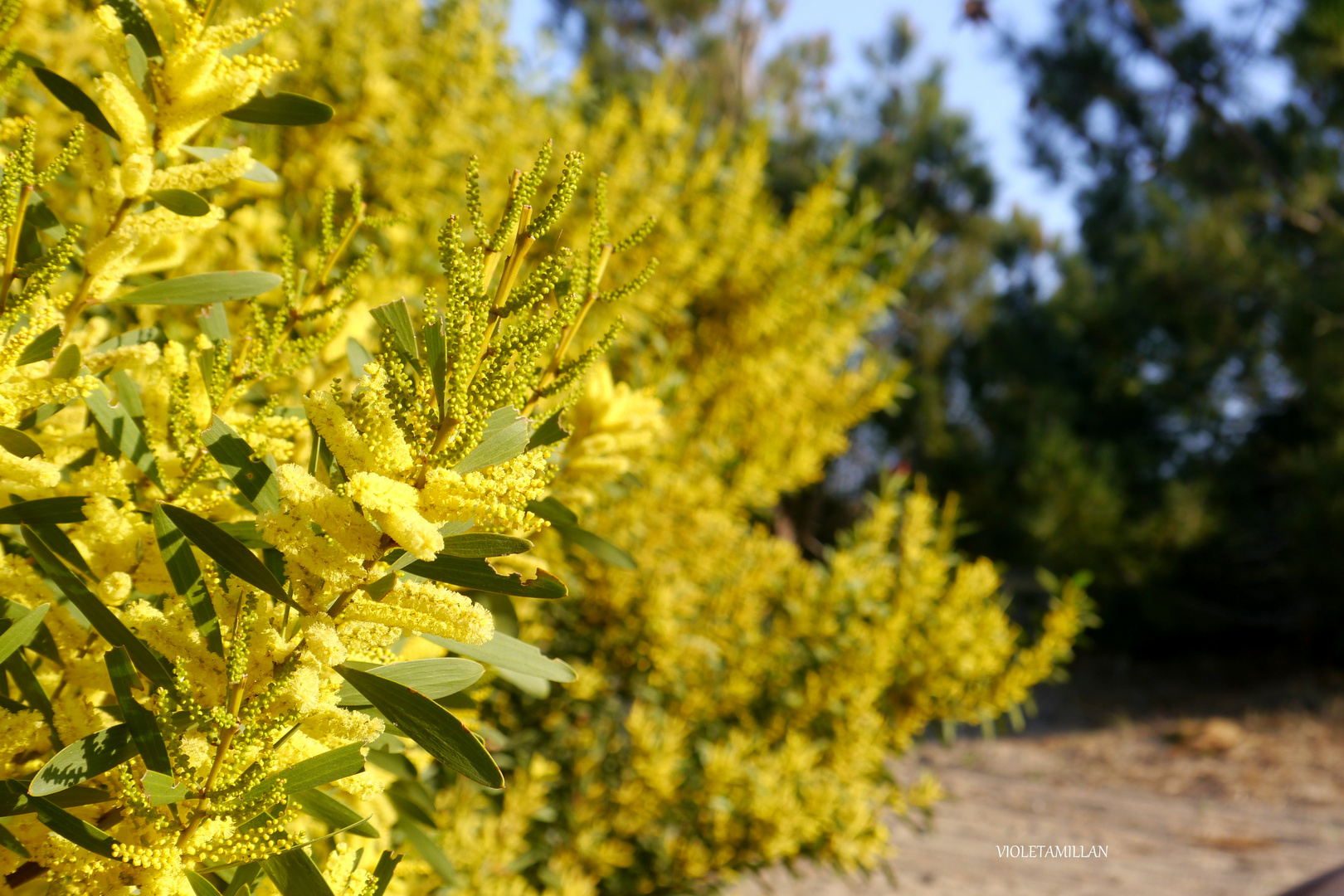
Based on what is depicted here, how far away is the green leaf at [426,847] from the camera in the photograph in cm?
138

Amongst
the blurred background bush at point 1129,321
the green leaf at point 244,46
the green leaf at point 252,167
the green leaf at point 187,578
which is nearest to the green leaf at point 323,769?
the green leaf at point 187,578

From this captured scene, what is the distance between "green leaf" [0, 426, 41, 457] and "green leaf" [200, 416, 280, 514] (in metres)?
0.14

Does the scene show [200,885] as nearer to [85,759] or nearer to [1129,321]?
[85,759]

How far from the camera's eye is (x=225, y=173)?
0.83m

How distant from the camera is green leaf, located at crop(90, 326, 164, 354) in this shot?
89 cm

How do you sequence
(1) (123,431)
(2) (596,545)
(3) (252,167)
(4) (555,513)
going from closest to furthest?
(1) (123,431) < (3) (252,167) < (4) (555,513) < (2) (596,545)

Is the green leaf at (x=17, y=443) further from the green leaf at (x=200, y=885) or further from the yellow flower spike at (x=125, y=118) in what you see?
the green leaf at (x=200, y=885)

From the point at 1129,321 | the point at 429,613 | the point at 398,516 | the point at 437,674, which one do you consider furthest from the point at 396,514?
the point at 1129,321

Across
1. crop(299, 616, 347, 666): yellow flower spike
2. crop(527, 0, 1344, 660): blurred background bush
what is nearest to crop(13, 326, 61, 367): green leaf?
crop(299, 616, 347, 666): yellow flower spike

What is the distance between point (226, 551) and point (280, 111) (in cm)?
52

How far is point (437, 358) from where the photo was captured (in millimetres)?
678

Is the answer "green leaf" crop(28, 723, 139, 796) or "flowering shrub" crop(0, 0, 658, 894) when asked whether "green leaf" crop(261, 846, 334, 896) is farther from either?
"green leaf" crop(28, 723, 139, 796)

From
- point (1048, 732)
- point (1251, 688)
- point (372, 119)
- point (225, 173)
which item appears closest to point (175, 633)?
point (225, 173)

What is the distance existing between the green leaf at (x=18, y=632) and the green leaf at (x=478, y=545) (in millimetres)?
297
